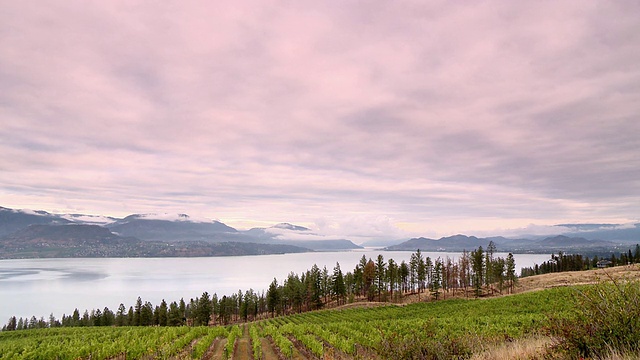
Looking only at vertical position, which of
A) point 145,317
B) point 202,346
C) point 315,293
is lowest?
point 145,317

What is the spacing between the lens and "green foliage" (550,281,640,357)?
25.2ft

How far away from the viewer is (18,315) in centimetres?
13725

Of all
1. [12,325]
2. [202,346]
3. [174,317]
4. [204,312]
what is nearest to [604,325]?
[202,346]

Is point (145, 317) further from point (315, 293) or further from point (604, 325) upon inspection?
point (604, 325)

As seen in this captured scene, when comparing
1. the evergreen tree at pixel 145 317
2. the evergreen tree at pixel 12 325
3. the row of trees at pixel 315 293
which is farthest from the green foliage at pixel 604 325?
the evergreen tree at pixel 12 325

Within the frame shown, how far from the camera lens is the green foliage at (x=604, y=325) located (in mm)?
7672

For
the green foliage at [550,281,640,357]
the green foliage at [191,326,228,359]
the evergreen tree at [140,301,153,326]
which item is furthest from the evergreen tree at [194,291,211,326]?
the green foliage at [550,281,640,357]

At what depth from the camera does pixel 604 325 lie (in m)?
8.00

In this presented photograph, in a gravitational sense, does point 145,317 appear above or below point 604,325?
below

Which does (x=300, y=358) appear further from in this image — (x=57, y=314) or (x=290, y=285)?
(x=57, y=314)

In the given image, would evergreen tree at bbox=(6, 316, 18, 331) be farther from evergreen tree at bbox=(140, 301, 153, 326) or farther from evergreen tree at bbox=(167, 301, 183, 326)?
evergreen tree at bbox=(167, 301, 183, 326)

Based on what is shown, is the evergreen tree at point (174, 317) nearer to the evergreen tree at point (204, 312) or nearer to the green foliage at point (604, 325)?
the evergreen tree at point (204, 312)

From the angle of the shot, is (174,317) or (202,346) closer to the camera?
(202,346)

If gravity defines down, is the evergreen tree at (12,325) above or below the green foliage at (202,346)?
below
